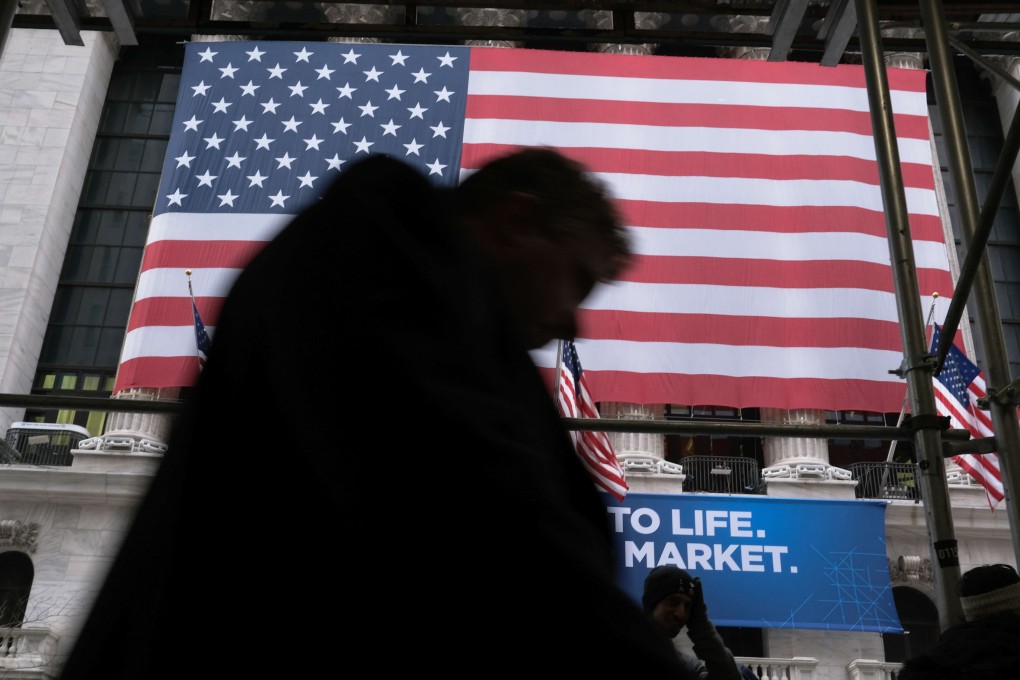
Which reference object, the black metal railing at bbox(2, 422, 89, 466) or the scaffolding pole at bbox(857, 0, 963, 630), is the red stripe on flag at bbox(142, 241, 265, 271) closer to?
the black metal railing at bbox(2, 422, 89, 466)

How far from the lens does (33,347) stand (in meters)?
26.2

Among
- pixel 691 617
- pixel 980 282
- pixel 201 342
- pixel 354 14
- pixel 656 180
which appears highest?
pixel 354 14

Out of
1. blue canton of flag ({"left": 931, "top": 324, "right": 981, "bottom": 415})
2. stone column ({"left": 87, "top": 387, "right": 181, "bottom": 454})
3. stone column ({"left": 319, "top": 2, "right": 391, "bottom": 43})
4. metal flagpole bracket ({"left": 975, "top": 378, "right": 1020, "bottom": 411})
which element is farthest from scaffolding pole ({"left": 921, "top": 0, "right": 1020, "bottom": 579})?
stone column ({"left": 87, "top": 387, "right": 181, "bottom": 454})

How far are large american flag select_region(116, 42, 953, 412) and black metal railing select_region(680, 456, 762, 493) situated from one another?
230 inches

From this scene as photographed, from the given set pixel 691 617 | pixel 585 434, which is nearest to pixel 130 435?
pixel 585 434

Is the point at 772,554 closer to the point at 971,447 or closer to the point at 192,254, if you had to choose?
the point at 192,254

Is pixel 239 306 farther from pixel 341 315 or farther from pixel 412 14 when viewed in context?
pixel 412 14

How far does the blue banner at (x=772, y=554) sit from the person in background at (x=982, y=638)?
59.9ft

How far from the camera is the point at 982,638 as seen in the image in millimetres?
2477

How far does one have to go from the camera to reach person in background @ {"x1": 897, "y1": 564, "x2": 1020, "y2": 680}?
239cm

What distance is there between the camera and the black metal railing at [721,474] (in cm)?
2538

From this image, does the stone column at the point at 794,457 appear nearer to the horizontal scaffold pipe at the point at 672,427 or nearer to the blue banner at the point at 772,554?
the blue banner at the point at 772,554

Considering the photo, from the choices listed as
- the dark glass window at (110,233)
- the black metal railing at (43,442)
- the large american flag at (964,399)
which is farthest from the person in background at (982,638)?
the dark glass window at (110,233)

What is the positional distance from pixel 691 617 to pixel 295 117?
2059 cm
